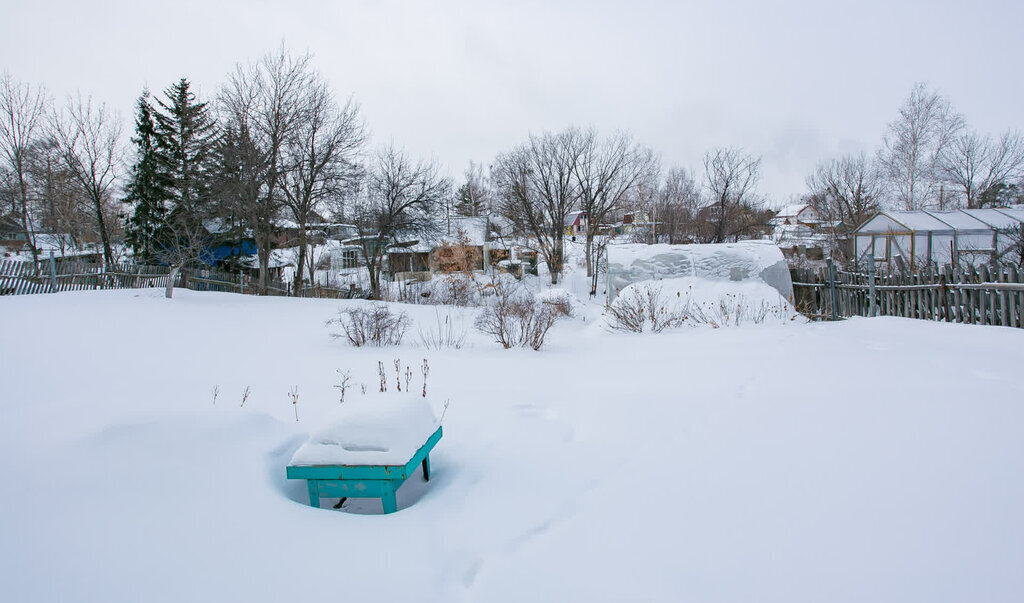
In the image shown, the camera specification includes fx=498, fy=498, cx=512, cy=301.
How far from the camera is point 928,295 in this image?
9070mm

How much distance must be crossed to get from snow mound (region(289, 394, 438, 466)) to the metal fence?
355 inches

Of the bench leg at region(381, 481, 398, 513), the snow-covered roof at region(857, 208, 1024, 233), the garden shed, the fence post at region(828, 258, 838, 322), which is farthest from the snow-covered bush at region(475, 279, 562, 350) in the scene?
the snow-covered roof at region(857, 208, 1024, 233)

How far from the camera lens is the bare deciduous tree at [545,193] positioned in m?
36.7

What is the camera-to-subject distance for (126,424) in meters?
2.89

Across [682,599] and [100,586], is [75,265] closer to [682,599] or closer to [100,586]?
[100,586]

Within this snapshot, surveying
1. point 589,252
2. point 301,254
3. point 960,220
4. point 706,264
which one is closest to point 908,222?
point 960,220

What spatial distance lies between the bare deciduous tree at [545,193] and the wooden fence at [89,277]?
18137 millimetres

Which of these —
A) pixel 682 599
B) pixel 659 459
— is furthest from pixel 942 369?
pixel 682 599

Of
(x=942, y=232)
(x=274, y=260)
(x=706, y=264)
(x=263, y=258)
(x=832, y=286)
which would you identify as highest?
(x=274, y=260)

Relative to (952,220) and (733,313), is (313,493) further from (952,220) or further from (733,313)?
(952,220)

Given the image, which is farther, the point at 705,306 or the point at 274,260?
the point at 274,260

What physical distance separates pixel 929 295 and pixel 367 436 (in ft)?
34.2

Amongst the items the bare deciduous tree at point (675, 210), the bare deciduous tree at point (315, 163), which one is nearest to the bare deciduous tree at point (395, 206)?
the bare deciduous tree at point (315, 163)

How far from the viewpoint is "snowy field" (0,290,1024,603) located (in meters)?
2.07
